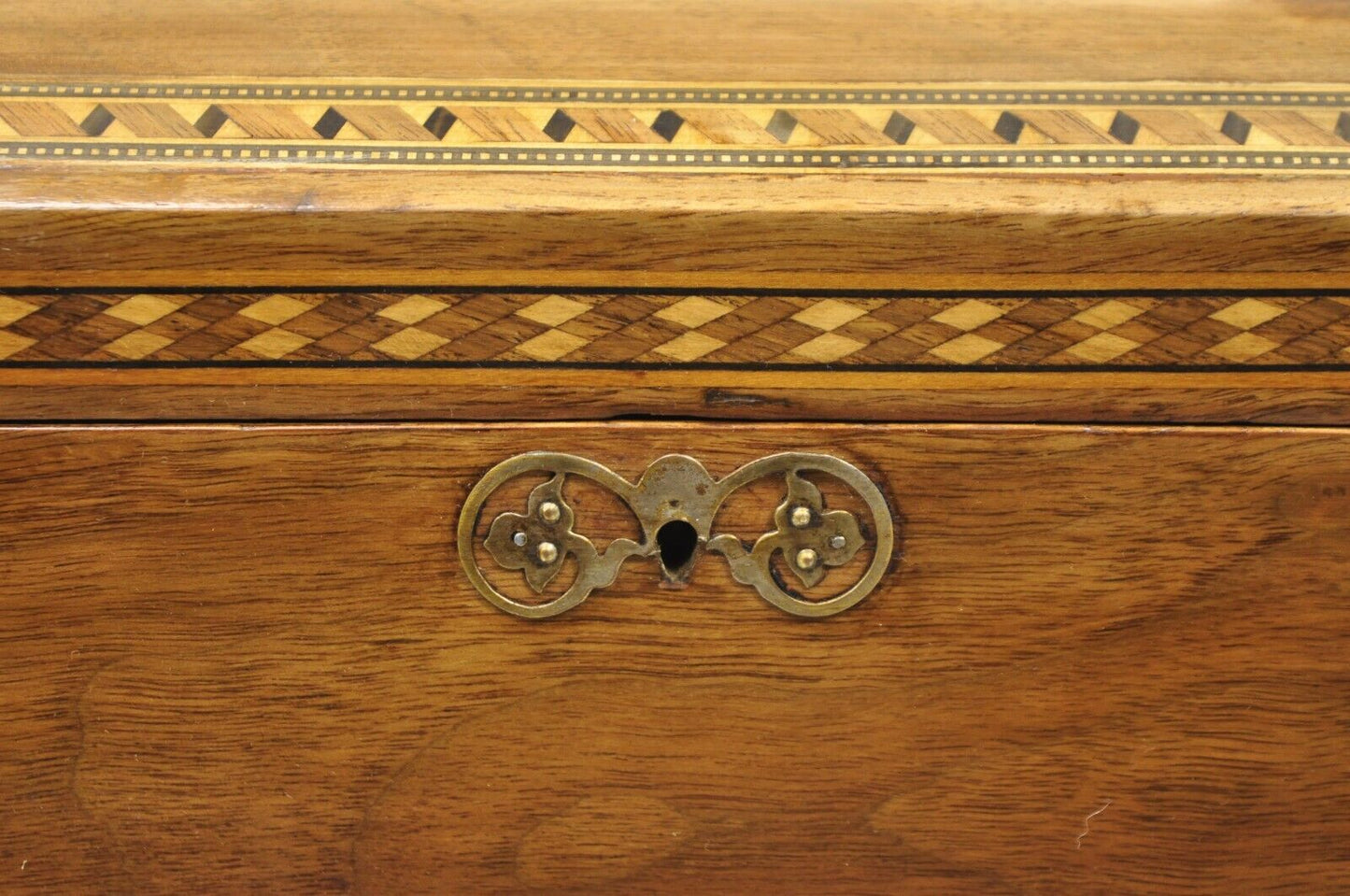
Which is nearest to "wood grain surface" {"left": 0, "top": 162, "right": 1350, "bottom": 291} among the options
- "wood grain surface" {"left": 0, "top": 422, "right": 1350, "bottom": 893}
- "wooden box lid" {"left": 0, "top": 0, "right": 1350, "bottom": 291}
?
"wooden box lid" {"left": 0, "top": 0, "right": 1350, "bottom": 291}

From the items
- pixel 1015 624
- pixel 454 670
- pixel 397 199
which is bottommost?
pixel 454 670

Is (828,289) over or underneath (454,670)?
over

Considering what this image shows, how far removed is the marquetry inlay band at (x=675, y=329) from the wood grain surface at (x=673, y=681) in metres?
0.05

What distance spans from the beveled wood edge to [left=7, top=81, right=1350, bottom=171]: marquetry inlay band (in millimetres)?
136

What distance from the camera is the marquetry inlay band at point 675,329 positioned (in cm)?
81

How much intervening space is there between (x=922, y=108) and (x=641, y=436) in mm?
297

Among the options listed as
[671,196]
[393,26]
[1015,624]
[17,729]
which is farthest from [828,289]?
[17,729]

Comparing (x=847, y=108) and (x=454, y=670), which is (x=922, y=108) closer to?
(x=847, y=108)

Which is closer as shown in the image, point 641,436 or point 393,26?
point 641,436

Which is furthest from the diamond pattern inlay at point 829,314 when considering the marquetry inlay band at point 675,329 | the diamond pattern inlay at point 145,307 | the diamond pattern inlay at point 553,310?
the diamond pattern inlay at point 145,307

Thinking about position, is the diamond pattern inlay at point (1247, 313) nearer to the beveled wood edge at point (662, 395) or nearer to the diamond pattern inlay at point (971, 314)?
the beveled wood edge at point (662, 395)

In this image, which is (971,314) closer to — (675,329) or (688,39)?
(675,329)

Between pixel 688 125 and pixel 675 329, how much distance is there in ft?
0.48

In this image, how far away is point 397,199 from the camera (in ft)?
2.57
